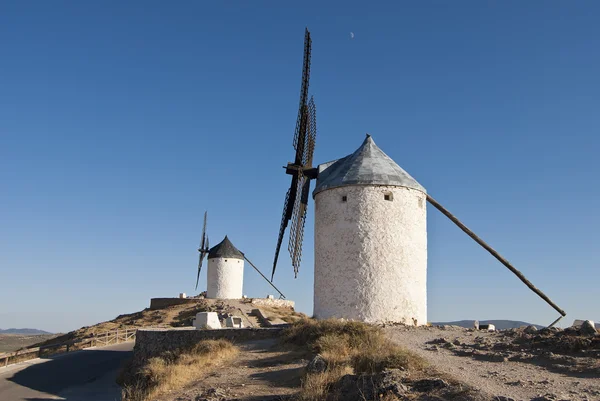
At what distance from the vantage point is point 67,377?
17562 millimetres

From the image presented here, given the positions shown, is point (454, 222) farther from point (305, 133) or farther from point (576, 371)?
point (576, 371)

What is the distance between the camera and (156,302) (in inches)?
1423

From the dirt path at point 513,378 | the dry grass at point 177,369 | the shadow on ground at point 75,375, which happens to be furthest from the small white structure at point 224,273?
the dirt path at point 513,378

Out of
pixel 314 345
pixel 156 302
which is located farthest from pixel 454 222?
pixel 156 302

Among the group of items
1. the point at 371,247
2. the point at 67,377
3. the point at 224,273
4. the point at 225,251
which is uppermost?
the point at 225,251

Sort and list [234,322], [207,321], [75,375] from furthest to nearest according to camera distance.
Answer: [234,322]
[75,375]
[207,321]

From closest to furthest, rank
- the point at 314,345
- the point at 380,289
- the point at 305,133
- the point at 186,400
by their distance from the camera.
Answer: the point at 186,400
the point at 314,345
the point at 380,289
the point at 305,133

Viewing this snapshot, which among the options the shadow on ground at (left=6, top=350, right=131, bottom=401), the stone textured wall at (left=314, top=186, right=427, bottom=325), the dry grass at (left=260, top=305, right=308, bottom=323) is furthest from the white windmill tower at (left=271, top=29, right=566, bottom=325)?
the dry grass at (left=260, top=305, right=308, bottom=323)

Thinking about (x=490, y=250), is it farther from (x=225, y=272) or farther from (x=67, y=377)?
(x=225, y=272)

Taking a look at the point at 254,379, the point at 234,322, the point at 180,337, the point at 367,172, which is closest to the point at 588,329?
the point at 254,379

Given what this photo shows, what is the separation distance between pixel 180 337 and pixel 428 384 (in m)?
9.19

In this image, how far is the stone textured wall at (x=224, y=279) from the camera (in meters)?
36.0

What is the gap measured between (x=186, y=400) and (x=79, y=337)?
21394 millimetres

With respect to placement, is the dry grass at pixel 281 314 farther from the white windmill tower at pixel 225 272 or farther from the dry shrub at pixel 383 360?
the dry shrub at pixel 383 360
